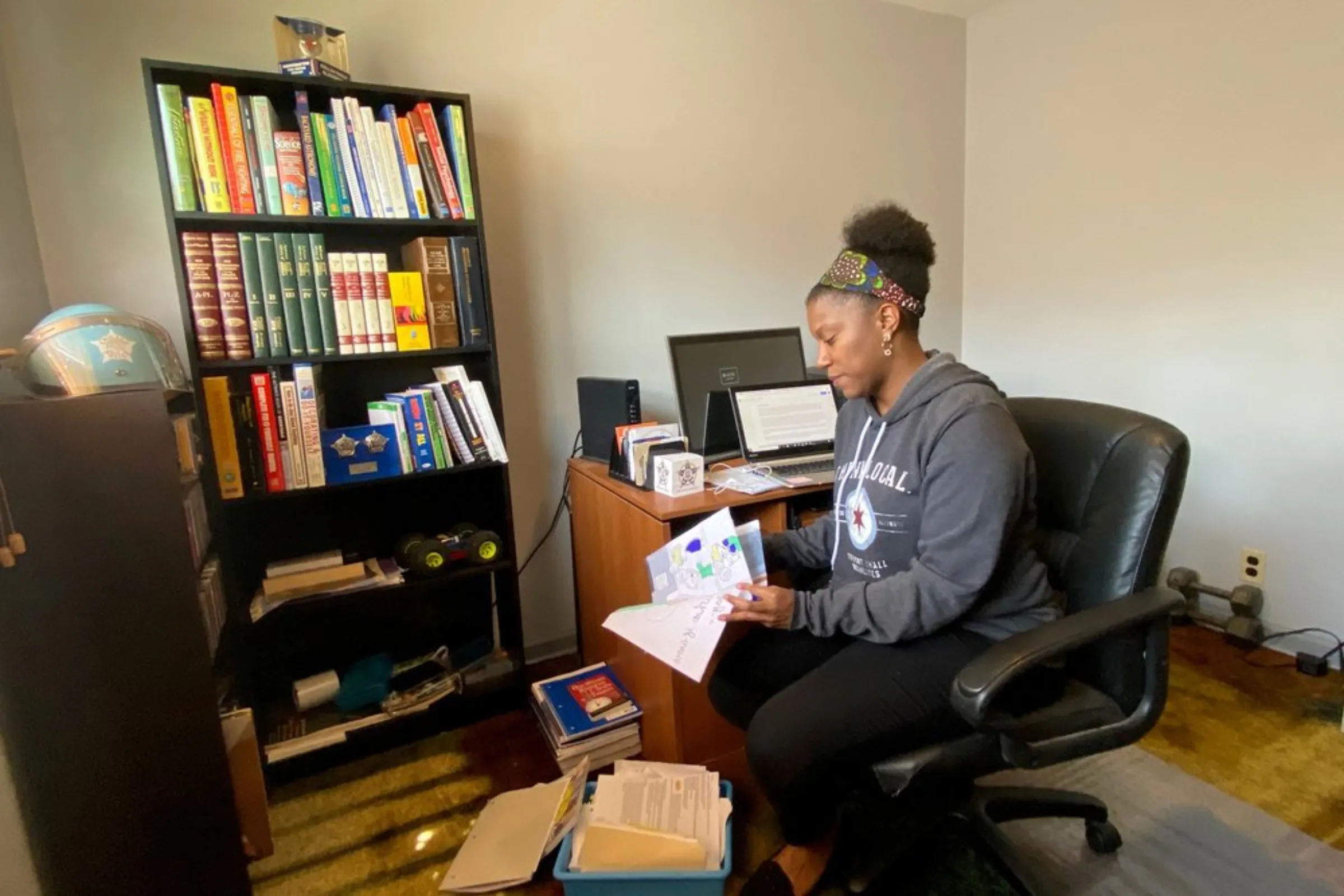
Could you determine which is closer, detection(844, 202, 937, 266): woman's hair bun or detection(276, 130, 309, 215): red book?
detection(844, 202, 937, 266): woman's hair bun

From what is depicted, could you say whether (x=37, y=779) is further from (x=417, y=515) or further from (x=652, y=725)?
(x=652, y=725)

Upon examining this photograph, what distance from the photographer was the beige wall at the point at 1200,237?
1952 mm

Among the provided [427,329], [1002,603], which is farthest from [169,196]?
[1002,603]

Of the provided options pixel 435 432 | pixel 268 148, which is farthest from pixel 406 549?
pixel 268 148

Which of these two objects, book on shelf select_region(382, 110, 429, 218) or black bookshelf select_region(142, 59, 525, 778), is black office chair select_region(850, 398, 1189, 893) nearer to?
black bookshelf select_region(142, 59, 525, 778)

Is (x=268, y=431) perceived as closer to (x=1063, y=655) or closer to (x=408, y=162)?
(x=408, y=162)

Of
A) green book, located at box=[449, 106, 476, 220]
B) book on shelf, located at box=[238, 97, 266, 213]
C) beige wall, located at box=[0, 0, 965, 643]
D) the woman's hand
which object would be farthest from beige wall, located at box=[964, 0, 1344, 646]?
book on shelf, located at box=[238, 97, 266, 213]

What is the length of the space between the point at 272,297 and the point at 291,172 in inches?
11.0

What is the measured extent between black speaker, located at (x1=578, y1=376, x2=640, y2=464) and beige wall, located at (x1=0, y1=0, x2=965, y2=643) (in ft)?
0.53

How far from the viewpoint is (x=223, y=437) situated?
1544mm

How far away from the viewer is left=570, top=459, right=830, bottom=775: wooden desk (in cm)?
152

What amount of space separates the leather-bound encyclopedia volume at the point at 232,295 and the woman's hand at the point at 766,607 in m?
1.23

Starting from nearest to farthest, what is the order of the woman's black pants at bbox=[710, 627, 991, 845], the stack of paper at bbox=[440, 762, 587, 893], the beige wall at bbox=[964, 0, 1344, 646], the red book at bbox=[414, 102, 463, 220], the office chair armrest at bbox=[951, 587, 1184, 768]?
the office chair armrest at bbox=[951, 587, 1184, 768] < the woman's black pants at bbox=[710, 627, 991, 845] < the stack of paper at bbox=[440, 762, 587, 893] < the red book at bbox=[414, 102, 463, 220] < the beige wall at bbox=[964, 0, 1344, 646]

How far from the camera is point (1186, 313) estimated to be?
7.35ft
